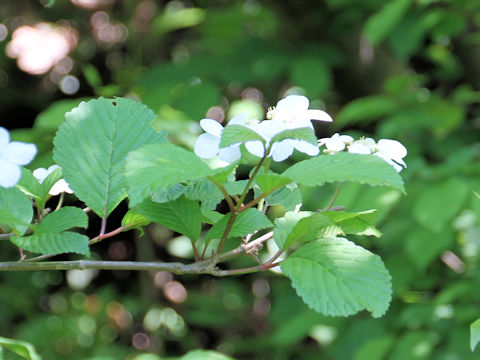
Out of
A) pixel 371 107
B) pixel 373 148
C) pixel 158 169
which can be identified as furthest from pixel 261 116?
pixel 158 169

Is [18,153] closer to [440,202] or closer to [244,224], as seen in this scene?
[244,224]

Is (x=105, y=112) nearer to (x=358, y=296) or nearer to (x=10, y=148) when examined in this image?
(x=10, y=148)

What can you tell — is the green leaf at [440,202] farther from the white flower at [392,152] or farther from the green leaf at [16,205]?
the green leaf at [16,205]

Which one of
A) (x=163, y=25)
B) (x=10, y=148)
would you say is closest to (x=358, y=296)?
(x=10, y=148)

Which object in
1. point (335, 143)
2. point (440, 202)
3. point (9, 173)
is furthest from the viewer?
point (440, 202)

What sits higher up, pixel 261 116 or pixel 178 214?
pixel 178 214

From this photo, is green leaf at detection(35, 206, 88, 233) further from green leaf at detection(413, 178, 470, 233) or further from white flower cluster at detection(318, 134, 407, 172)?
green leaf at detection(413, 178, 470, 233)

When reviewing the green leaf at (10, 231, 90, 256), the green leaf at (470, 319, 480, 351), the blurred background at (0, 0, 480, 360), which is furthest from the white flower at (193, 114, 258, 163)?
the blurred background at (0, 0, 480, 360)

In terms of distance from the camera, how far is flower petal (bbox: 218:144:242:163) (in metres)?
0.41

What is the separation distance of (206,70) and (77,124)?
1401 mm

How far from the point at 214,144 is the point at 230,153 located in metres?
0.02

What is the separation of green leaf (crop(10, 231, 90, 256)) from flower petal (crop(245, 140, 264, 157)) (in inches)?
5.0

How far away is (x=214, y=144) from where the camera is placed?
415 mm

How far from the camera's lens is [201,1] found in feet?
7.85
